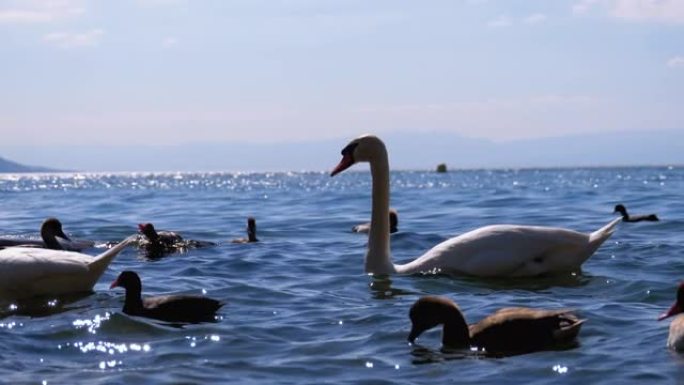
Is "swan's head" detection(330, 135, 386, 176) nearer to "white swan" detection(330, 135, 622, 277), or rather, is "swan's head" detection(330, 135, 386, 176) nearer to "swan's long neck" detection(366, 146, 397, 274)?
"swan's long neck" detection(366, 146, 397, 274)

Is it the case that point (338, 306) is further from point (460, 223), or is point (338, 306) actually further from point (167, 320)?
point (460, 223)

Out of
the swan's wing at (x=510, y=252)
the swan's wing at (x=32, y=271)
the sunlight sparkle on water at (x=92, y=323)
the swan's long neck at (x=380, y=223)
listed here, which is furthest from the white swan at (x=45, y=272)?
the swan's wing at (x=510, y=252)

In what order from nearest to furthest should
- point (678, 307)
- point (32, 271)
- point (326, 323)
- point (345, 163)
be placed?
point (678, 307), point (326, 323), point (32, 271), point (345, 163)

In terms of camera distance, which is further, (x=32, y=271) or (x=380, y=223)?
(x=380, y=223)

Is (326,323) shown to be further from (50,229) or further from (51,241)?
(50,229)

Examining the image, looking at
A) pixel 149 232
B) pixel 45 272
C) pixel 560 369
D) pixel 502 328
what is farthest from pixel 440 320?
pixel 149 232

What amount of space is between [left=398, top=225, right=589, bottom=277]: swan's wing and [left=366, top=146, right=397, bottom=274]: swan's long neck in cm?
48

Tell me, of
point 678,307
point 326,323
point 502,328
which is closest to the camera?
point 502,328

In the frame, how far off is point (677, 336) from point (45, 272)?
5.37m

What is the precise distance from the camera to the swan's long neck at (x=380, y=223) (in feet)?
40.9

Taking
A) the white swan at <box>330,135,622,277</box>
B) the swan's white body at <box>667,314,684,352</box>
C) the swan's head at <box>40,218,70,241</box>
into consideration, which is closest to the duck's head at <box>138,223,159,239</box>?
the swan's head at <box>40,218,70,241</box>

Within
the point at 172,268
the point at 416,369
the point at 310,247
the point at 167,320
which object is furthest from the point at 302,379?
the point at 310,247

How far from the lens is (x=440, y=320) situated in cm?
882

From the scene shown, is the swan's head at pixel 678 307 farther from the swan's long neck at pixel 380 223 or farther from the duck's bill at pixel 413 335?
the swan's long neck at pixel 380 223
